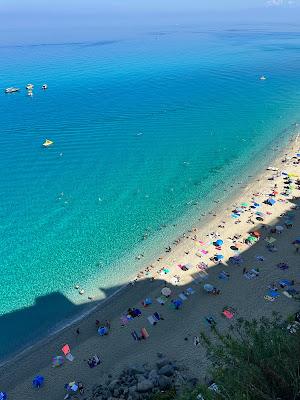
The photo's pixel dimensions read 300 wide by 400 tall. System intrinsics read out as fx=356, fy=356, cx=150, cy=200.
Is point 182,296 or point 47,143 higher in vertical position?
point 47,143

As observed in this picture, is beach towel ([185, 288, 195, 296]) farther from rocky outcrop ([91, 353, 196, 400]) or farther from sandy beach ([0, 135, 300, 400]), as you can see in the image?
rocky outcrop ([91, 353, 196, 400])

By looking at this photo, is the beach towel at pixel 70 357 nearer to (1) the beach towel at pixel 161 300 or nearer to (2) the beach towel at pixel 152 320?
(2) the beach towel at pixel 152 320

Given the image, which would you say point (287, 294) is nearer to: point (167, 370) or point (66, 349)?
point (167, 370)

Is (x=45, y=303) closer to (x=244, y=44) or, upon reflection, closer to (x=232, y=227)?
(x=232, y=227)

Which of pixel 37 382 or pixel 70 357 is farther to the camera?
pixel 70 357

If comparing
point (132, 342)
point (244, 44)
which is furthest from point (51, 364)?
point (244, 44)

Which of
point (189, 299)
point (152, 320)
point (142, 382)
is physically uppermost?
point (142, 382)

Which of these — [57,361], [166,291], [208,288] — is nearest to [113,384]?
[57,361]

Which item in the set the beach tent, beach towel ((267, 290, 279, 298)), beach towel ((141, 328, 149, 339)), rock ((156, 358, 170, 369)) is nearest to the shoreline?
the beach tent

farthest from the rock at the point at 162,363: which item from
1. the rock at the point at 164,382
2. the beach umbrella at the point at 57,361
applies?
the beach umbrella at the point at 57,361
